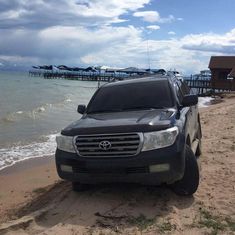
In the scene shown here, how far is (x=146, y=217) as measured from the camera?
5730mm

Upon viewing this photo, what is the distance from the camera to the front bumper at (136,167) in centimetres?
581

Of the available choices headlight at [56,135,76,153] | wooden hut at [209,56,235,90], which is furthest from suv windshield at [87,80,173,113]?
wooden hut at [209,56,235,90]

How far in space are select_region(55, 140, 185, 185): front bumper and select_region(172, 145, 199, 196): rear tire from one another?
43 cm

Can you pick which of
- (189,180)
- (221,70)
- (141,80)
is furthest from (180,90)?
(221,70)

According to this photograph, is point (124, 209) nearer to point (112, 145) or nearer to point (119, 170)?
point (119, 170)

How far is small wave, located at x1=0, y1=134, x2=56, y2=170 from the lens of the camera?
11984 millimetres

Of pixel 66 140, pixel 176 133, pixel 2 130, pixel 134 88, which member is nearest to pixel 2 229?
pixel 66 140

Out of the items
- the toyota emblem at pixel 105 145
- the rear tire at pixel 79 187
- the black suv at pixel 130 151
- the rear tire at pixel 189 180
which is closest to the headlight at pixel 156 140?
the black suv at pixel 130 151

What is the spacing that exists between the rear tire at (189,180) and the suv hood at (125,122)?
742mm

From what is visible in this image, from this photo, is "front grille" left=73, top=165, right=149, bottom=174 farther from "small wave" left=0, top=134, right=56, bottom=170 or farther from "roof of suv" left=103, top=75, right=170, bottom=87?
"small wave" left=0, top=134, right=56, bottom=170

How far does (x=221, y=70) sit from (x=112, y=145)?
5262cm

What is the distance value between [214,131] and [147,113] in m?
7.67

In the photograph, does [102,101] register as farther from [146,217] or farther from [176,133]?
[146,217]

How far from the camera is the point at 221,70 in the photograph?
185 feet
